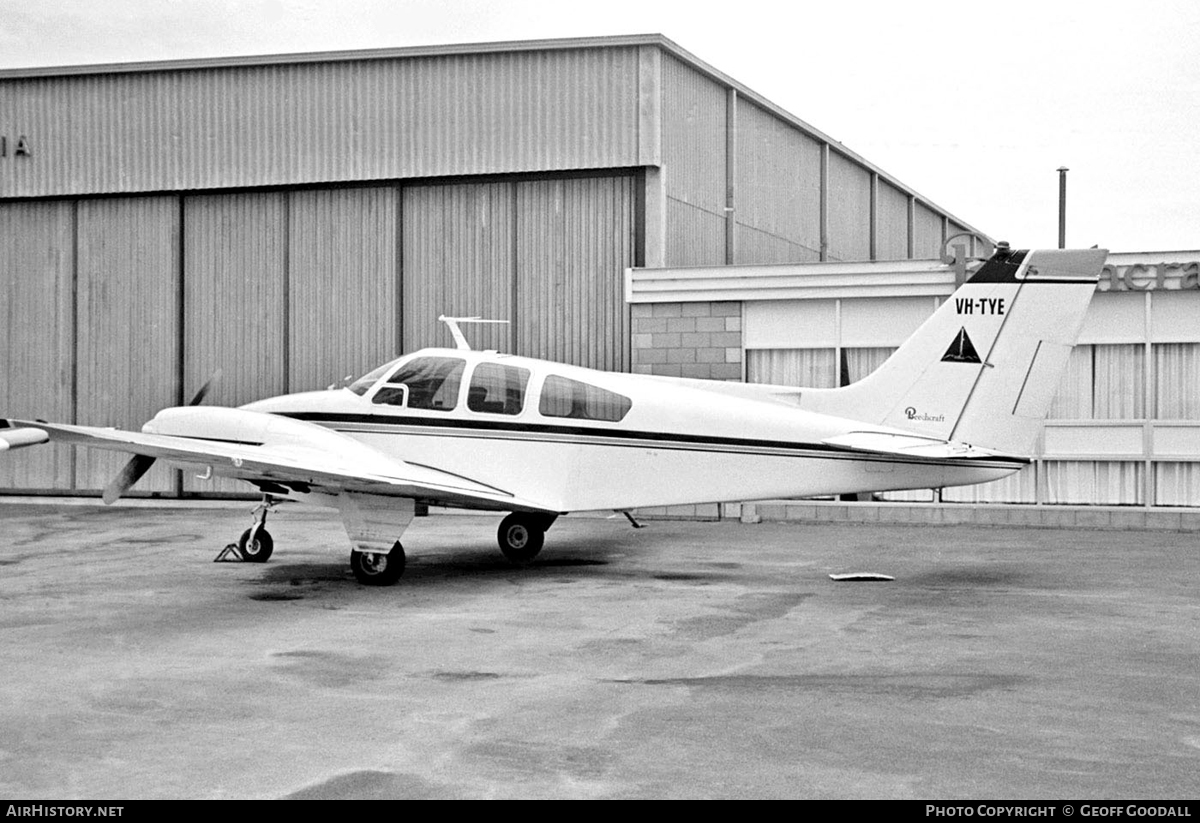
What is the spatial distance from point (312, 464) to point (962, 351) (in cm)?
633

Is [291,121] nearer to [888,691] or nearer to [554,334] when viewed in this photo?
[554,334]

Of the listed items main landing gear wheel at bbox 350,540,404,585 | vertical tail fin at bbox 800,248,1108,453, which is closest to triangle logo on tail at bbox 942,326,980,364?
vertical tail fin at bbox 800,248,1108,453

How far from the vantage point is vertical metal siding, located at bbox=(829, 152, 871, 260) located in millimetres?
30805

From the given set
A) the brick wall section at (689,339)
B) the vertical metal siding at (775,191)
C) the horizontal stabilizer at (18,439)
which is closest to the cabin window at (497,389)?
the horizontal stabilizer at (18,439)

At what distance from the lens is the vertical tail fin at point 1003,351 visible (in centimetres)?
1231

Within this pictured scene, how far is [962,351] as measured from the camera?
41.0 feet

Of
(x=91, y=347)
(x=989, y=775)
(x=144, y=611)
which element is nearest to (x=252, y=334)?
(x=91, y=347)

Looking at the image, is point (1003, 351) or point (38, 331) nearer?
point (1003, 351)

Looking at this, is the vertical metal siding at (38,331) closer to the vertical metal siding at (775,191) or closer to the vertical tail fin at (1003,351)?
the vertical metal siding at (775,191)

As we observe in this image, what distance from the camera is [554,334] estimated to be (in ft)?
72.1

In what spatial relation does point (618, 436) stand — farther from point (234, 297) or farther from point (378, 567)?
point (234, 297)

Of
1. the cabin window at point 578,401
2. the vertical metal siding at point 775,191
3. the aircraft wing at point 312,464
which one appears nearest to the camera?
the aircraft wing at point 312,464

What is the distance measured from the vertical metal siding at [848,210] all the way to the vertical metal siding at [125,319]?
1524 centimetres

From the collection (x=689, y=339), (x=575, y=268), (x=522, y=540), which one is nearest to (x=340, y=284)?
(x=575, y=268)
